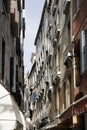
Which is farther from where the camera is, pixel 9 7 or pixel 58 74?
pixel 58 74

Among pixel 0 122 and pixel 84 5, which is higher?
pixel 84 5

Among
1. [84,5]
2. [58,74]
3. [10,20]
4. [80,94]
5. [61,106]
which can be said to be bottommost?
[61,106]

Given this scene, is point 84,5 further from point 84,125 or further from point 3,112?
Result: point 3,112

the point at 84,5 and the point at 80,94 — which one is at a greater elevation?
the point at 84,5

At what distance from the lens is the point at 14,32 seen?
912 inches

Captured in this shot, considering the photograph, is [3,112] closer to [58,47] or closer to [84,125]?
[84,125]

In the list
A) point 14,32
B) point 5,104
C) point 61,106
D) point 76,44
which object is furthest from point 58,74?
point 5,104

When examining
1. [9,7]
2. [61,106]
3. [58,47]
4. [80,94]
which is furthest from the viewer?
[58,47]

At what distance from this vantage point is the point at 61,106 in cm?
2519

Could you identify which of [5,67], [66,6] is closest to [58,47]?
[66,6]

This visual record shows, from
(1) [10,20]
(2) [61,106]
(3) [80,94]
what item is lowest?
(2) [61,106]

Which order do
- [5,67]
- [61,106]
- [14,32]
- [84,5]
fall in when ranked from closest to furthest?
1. [84,5]
2. [5,67]
3. [14,32]
4. [61,106]

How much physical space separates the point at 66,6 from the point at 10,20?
2789 millimetres

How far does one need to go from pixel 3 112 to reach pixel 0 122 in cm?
35
